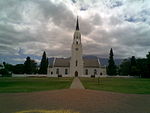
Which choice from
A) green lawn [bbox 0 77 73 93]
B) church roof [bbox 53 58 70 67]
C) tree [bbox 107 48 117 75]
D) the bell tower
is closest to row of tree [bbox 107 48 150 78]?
tree [bbox 107 48 117 75]

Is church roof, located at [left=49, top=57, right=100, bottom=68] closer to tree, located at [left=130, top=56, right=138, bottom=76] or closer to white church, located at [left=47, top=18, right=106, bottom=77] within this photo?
white church, located at [left=47, top=18, right=106, bottom=77]

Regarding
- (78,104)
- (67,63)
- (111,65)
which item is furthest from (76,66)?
(78,104)

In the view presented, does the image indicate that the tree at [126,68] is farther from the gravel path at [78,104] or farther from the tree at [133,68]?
the gravel path at [78,104]

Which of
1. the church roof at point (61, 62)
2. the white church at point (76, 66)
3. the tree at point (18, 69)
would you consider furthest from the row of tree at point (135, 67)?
the tree at point (18, 69)

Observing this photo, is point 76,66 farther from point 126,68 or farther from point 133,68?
point 126,68

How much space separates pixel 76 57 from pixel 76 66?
3.70 m

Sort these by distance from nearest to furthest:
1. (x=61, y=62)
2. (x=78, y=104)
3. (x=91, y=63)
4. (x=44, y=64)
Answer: (x=78, y=104) → (x=44, y=64) → (x=61, y=62) → (x=91, y=63)

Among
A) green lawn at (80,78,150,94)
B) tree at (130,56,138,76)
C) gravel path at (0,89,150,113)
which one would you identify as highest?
tree at (130,56,138,76)

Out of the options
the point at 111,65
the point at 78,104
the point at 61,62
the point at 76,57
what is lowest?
the point at 78,104

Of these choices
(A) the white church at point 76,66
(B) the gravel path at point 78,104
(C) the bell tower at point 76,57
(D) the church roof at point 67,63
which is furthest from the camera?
(D) the church roof at point 67,63

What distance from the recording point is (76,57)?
68000 millimetres

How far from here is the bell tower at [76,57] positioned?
66750 mm

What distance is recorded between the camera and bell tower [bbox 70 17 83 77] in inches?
2628

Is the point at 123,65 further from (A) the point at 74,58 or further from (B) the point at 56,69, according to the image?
(B) the point at 56,69
